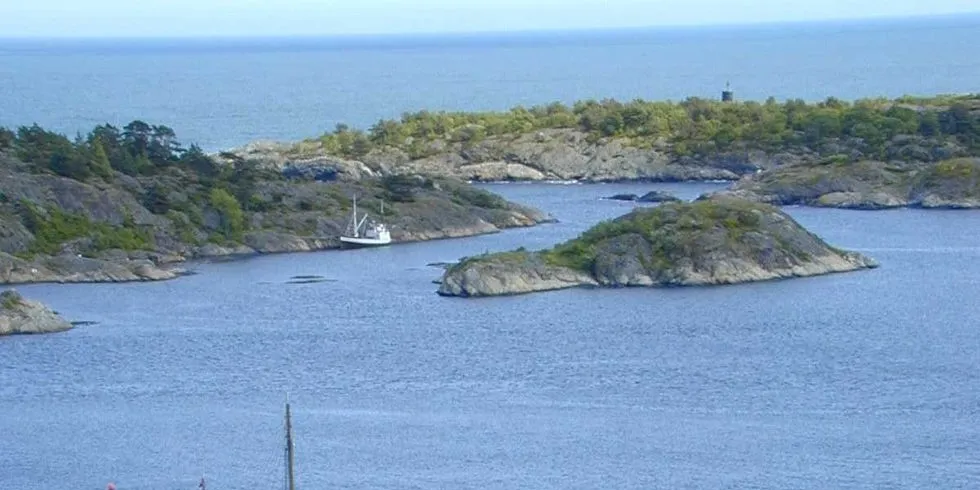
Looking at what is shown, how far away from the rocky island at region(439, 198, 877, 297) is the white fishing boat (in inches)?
510

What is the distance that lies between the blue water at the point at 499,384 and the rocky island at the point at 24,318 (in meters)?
0.88

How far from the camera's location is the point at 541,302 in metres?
62.4

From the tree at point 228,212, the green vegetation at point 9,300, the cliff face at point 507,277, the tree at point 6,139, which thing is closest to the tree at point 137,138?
the tree at point 6,139

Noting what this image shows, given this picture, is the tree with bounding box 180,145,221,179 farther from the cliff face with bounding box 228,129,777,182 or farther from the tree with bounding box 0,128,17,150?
the cliff face with bounding box 228,129,777,182

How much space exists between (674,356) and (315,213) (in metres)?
31.5

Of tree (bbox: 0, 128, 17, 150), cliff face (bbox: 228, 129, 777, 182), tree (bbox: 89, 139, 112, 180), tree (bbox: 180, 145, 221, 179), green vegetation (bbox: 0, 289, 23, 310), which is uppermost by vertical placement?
tree (bbox: 0, 128, 17, 150)

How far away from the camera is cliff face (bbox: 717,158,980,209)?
89.1m

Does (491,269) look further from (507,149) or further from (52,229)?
(507,149)

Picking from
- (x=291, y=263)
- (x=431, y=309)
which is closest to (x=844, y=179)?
(x=291, y=263)

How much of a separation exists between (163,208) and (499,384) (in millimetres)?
31949

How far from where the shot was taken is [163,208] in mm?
78062

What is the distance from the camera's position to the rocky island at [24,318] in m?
56.5

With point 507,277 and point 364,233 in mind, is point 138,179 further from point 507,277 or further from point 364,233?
point 507,277

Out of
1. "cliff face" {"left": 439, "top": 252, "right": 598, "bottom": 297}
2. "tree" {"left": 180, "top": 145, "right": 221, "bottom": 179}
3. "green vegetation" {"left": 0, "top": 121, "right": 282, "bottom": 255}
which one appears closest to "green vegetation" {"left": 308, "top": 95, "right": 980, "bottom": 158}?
"tree" {"left": 180, "top": 145, "right": 221, "bottom": 179}
